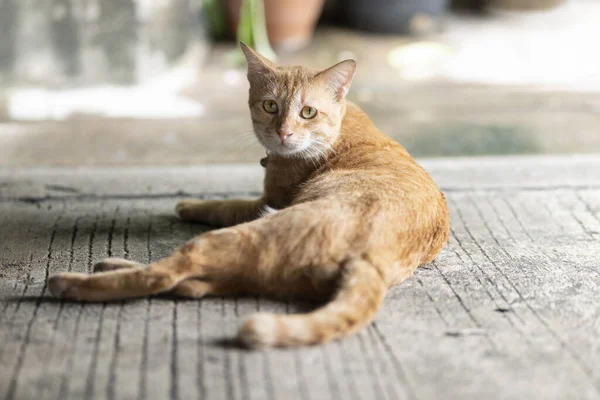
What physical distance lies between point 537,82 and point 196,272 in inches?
117

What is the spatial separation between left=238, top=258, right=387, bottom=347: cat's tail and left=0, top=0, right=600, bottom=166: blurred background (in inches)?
48.9

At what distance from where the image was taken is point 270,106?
2.07 metres

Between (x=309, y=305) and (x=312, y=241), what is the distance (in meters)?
0.16

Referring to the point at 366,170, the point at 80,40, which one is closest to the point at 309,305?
the point at 366,170

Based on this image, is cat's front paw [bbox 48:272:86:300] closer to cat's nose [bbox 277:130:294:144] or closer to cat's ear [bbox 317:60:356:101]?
cat's nose [bbox 277:130:294:144]

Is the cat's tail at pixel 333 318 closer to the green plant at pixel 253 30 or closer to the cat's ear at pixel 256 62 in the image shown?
the cat's ear at pixel 256 62

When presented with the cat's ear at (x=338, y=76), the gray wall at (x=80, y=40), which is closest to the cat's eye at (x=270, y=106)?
the cat's ear at (x=338, y=76)

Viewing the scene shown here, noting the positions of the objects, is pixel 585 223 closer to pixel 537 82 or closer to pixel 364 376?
pixel 364 376

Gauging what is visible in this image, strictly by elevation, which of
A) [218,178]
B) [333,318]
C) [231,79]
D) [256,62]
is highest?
[256,62]

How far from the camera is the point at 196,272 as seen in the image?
169cm

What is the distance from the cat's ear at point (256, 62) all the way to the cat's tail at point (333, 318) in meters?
0.68

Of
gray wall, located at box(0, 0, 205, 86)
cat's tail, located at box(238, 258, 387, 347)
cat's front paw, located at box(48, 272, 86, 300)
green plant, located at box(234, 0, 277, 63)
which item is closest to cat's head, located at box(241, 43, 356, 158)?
cat's tail, located at box(238, 258, 387, 347)

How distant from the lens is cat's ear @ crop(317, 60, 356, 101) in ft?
6.69

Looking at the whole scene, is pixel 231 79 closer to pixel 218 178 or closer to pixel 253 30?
pixel 253 30
